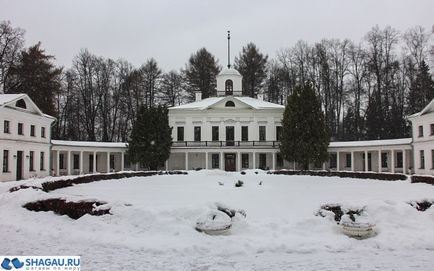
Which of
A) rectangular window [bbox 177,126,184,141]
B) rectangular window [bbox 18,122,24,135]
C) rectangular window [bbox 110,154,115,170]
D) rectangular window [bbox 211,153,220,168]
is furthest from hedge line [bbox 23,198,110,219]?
rectangular window [bbox 177,126,184,141]

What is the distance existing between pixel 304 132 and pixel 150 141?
1452 cm

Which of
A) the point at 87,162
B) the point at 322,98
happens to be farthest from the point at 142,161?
the point at 322,98

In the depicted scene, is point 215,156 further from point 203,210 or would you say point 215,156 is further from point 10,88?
point 203,210

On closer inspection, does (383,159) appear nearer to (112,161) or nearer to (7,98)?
(112,161)

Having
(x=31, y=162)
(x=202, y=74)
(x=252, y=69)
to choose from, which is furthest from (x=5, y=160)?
(x=252, y=69)

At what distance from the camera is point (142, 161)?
39.5 m

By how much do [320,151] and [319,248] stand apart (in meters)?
27.2

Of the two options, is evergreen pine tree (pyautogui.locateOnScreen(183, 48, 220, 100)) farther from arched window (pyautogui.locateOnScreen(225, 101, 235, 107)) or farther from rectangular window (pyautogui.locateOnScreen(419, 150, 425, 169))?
rectangular window (pyautogui.locateOnScreen(419, 150, 425, 169))

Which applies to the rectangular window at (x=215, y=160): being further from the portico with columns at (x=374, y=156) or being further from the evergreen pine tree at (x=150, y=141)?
the portico with columns at (x=374, y=156)

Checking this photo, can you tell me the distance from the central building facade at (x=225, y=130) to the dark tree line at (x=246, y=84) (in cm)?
543

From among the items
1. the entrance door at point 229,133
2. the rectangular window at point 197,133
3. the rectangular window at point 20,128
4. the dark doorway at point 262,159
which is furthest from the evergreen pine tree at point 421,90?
the rectangular window at point 20,128

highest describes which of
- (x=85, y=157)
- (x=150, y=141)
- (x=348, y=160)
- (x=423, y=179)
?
(x=150, y=141)

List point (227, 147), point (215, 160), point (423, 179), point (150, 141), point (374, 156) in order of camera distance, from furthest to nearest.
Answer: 1. point (215, 160)
2. point (227, 147)
3. point (374, 156)
4. point (150, 141)
5. point (423, 179)

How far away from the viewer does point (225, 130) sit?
4572 centimetres
